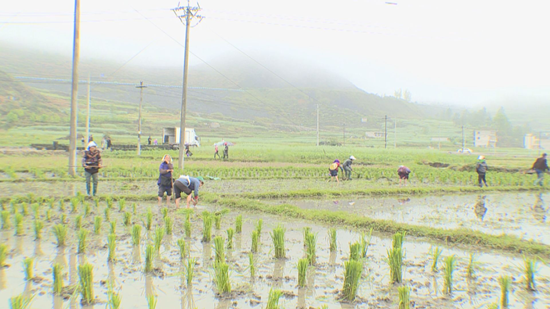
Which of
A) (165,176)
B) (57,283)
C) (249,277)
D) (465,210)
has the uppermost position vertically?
(165,176)

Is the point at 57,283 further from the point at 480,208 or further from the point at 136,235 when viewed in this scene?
the point at 480,208

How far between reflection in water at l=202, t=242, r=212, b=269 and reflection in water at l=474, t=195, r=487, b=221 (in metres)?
7.29

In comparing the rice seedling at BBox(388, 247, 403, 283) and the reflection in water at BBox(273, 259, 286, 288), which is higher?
the rice seedling at BBox(388, 247, 403, 283)

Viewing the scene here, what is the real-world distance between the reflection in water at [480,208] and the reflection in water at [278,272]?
6.68m

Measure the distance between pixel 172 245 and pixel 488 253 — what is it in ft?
18.4

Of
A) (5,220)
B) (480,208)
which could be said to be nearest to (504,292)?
(480,208)

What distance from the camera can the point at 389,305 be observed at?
4418 millimetres

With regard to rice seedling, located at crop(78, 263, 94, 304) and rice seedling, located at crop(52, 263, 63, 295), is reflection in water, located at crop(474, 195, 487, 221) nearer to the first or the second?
rice seedling, located at crop(78, 263, 94, 304)

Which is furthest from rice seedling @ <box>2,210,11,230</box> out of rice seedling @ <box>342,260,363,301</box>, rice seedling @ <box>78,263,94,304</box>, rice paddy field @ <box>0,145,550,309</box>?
rice seedling @ <box>342,260,363,301</box>

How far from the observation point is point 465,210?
37.0ft

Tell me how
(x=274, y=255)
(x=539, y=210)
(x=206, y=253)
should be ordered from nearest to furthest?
(x=274, y=255) → (x=206, y=253) → (x=539, y=210)

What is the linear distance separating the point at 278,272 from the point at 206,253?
1493mm

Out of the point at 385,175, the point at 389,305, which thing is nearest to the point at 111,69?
the point at 385,175

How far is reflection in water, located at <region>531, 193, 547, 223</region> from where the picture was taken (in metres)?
10.3
